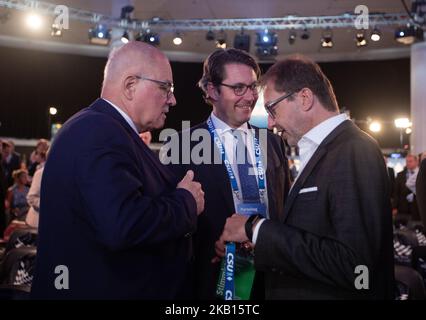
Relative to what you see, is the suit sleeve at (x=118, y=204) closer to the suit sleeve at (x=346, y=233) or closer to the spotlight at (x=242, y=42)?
the suit sleeve at (x=346, y=233)

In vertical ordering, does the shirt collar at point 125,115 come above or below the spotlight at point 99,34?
below

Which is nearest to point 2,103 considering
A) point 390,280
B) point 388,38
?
point 388,38

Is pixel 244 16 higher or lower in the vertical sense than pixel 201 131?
higher

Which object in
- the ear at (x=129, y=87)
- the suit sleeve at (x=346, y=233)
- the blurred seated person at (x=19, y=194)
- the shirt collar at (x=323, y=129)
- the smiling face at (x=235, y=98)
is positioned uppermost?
the blurred seated person at (x=19, y=194)

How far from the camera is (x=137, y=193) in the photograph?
4.70ft

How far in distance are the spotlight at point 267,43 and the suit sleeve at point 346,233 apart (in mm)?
9147

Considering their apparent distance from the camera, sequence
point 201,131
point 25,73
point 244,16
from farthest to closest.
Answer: point 25,73 → point 244,16 → point 201,131

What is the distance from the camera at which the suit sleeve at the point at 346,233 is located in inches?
56.5

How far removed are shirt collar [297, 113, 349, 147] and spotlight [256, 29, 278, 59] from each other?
29.3ft

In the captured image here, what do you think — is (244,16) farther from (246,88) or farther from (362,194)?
(362,194)

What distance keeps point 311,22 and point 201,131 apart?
8.87 m

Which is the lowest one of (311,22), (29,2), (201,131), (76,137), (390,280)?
(390,280)

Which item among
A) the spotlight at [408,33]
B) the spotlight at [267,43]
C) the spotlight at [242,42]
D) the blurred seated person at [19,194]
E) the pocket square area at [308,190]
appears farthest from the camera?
the spotlight at [267,43]

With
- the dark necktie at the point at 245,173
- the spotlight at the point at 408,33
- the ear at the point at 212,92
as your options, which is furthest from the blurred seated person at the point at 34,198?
the spotlight at the point at 408,33
